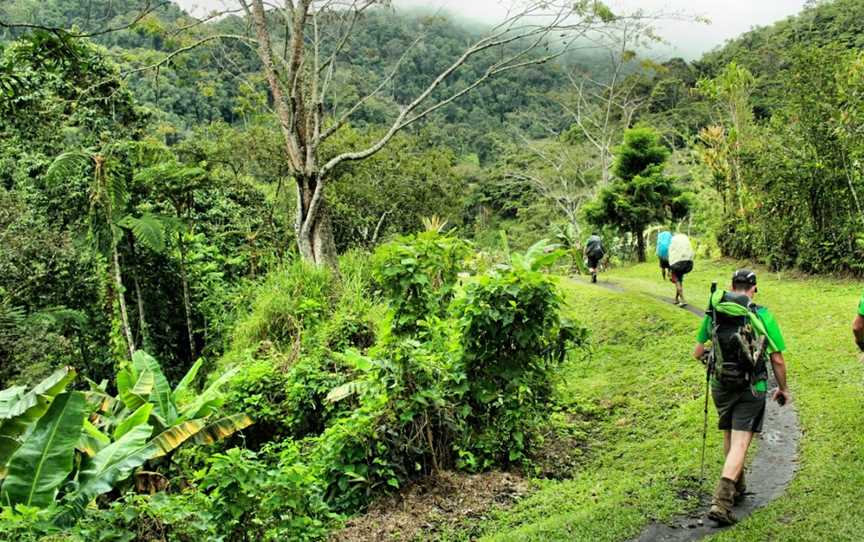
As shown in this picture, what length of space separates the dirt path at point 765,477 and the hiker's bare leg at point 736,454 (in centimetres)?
36

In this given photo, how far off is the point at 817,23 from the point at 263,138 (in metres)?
41.7

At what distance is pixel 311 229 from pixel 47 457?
8.85 meters

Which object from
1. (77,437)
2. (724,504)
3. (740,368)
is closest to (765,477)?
(724,504)

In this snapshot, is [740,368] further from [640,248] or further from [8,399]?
[640,248]

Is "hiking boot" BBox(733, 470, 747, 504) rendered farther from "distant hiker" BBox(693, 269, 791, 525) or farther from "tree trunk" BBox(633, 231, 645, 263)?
"tree trunk" BBox(633, 231, 645, 263)

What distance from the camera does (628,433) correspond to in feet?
23.7

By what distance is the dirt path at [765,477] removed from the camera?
4566mm

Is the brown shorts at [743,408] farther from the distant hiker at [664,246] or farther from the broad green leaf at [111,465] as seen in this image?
the distant hiker at [664,246]

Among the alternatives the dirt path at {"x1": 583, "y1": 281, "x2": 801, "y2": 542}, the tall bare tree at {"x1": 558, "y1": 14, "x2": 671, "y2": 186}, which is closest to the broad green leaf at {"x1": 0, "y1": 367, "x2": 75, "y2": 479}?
the dirt path at {"x1": 583, "y1": 281, "x2": 801, "y2": 542}

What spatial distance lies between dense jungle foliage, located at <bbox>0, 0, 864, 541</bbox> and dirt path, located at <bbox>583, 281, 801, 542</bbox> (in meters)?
1.92

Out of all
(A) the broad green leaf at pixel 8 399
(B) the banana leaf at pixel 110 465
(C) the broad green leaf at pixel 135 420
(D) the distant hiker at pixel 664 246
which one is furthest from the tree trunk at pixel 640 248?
(A) the broad green leaf at pixel 8 399

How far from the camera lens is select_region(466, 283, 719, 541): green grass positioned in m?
4.92

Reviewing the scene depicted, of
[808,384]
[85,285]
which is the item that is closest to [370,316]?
[808,384]

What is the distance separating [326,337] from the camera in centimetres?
978
